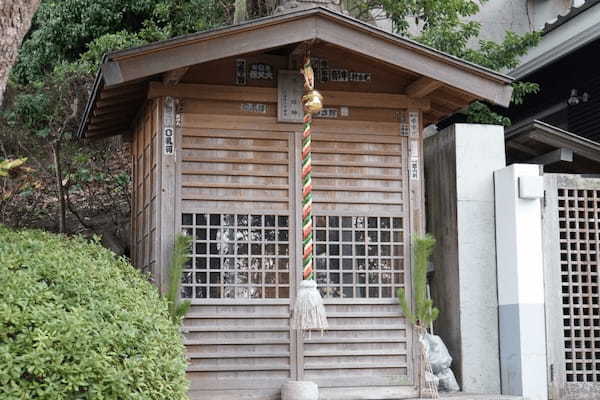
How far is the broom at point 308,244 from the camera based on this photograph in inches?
325

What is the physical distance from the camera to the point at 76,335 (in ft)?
16.5

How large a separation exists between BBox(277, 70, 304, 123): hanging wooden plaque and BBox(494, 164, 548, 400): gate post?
244 centimetres

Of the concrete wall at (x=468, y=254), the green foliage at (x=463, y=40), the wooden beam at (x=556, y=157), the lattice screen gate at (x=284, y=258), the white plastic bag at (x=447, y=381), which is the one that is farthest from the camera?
the green foliage at (x=463, y=40)

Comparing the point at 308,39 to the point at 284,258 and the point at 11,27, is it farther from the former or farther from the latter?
the point at 11,27

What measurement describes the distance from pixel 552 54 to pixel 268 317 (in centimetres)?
748

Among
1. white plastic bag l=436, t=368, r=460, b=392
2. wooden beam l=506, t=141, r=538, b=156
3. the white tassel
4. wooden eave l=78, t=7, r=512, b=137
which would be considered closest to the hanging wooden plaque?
wooden eave l=78, t=7, r=512, b=137

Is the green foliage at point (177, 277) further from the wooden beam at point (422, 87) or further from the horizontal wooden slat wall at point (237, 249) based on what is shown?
the wooden beam at point (422, 87)

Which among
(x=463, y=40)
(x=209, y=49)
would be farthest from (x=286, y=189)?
(x=463, y=40)

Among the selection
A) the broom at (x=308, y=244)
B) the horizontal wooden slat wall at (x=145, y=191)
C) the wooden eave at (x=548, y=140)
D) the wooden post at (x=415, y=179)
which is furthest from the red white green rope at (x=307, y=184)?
the wooden eave at (x=548, y=140)

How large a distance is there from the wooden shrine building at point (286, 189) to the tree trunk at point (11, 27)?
162cm

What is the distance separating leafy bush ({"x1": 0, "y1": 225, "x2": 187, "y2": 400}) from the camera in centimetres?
486

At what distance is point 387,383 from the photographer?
9.00 m

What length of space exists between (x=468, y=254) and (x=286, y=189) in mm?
2228

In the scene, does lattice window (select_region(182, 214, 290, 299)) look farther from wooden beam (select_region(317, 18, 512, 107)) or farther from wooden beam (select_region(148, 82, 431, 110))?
wooden beam (select_region(317, 18, 512, 107))
